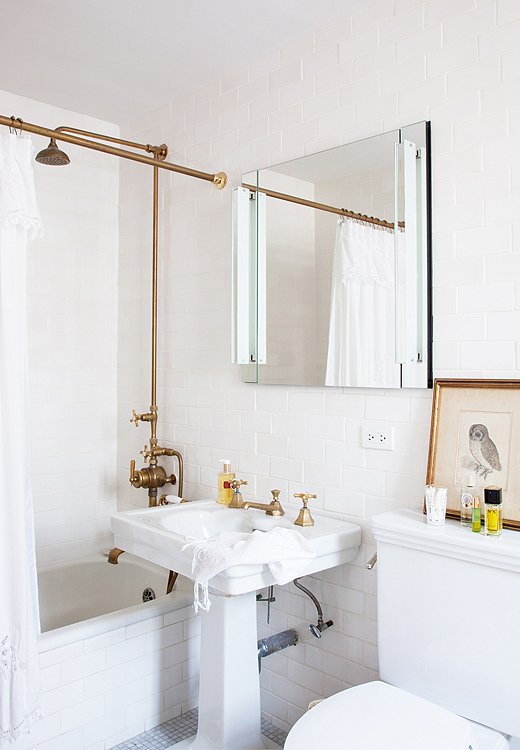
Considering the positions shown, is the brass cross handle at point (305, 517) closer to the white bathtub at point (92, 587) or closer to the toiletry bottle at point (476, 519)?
the toiletry bottle at point (476, 519)

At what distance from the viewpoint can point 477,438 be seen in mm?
1754

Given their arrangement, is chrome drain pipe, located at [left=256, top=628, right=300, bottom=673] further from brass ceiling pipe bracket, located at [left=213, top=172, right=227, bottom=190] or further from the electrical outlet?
brass ceiling pipe bracket, located at [left=213, top=172, right=227, bottom=190]

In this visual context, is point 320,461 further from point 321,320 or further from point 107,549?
point 107,549

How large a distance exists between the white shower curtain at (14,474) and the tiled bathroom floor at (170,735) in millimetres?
495

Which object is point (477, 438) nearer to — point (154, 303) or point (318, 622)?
point (318, 622)

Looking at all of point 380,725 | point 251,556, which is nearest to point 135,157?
point 251,556

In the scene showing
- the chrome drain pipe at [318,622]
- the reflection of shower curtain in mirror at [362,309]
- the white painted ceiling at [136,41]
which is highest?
the white painted ceiling at [136,41]

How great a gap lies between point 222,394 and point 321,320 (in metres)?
0.61

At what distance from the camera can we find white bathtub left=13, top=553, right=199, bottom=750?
6.79 ft

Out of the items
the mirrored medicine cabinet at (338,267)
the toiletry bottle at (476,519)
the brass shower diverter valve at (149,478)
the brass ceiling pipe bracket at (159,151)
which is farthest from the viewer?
the brass ceiling pipe bracket at (159,151)

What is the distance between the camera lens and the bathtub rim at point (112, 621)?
208 centimetres

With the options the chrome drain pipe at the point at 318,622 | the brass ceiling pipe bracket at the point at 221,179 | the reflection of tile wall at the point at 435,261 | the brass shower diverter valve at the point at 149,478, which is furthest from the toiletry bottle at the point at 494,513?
the brass ceiling pipe bracket at the point at 221,179

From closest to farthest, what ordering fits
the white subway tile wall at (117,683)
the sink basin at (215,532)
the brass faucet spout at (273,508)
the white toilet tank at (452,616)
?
1. the white toilet tank at (452,616)
2. the sink basin at (215,532)
3. the white subway tile wall at (117,683)
4. the brass faucet spout at (273,508)

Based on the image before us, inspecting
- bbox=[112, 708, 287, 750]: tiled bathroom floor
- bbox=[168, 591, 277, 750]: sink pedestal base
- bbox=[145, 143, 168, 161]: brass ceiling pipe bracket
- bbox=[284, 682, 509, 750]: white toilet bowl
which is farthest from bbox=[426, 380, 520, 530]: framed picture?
bbox=[145, 143, 168, 161]: brass ceiling pipe bracket
